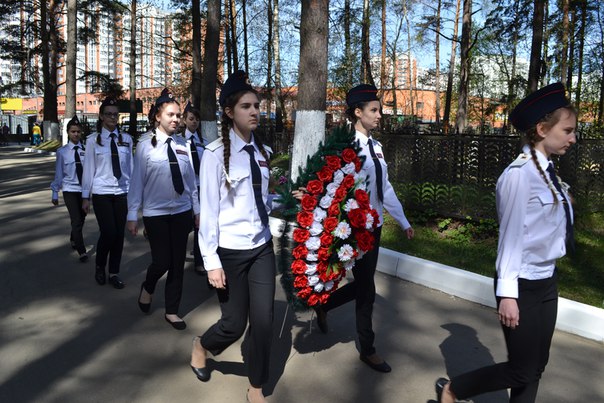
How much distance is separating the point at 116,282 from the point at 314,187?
10.8ft

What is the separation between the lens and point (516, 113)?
9.50 ft

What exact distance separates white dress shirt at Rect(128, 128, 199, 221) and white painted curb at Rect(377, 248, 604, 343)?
2743 mm

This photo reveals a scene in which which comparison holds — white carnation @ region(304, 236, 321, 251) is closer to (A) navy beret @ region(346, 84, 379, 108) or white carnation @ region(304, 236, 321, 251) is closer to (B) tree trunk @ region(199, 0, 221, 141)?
(A) navy beret @ region(346, 84, 379, 108)

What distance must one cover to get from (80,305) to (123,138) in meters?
1.87

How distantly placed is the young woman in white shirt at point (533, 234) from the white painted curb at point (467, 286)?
2.35 m

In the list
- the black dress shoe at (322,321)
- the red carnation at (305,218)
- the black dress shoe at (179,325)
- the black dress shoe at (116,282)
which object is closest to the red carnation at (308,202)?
the red carnation at (305,218)

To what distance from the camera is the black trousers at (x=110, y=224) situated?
5.98m

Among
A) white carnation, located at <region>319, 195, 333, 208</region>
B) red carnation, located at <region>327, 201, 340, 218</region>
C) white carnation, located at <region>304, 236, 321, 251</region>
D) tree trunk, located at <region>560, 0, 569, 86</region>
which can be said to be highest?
tree trunk, located at <region>560, 0, 569, 86</region>

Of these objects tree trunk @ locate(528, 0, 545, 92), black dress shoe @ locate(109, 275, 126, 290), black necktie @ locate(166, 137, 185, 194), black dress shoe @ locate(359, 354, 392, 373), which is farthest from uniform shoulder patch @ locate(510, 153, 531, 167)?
tree trunk @ locate(528, 0, 545, 92)

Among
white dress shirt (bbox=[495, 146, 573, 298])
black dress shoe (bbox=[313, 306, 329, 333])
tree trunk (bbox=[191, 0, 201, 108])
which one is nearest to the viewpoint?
white dress shirt (bbox=[495, 146, 573, 298])

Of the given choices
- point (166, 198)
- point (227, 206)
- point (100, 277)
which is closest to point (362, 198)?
point (227, 206)

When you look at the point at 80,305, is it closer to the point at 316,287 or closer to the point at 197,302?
the point at 197,302

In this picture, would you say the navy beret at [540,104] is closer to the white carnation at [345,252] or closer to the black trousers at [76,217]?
the white carnation at [345,252]

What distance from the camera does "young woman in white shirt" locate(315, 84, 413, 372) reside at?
4043mm
